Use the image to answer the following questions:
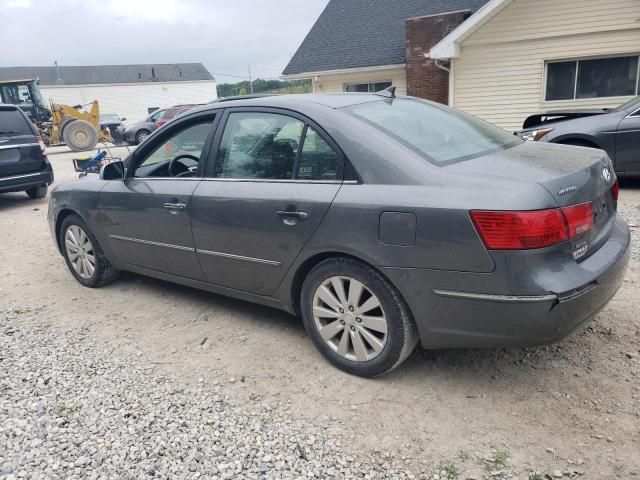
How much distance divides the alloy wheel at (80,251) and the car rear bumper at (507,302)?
318 cm

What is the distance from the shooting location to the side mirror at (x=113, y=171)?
4121 millimetres

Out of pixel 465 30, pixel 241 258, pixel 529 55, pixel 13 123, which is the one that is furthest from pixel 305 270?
pixel 529 55

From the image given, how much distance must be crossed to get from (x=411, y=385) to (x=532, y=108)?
1106 cm

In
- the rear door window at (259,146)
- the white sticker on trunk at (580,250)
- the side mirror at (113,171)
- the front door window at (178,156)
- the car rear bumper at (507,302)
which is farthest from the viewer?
the side mirror at (113,171)

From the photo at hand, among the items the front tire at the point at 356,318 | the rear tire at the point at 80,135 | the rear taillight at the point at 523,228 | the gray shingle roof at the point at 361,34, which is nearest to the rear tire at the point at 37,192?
the gray shingle roof at the point at 361,34

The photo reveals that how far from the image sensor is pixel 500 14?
11766mm

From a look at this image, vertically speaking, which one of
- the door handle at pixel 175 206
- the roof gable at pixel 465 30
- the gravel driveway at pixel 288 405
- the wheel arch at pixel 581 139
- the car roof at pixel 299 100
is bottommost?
the gravel driveway at pixel 288 405

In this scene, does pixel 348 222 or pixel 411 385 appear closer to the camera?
pixel 348 222

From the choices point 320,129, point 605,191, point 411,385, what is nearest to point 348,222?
point 320,129

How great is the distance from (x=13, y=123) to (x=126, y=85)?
154 feet

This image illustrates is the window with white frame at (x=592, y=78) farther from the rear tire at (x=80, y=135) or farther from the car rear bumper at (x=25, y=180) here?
the rear tire at (x=80, y=135)

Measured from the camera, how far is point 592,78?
37.4 ft

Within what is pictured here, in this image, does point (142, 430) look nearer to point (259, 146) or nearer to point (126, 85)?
point (259, 146)

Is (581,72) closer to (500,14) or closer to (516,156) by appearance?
(500,14)
